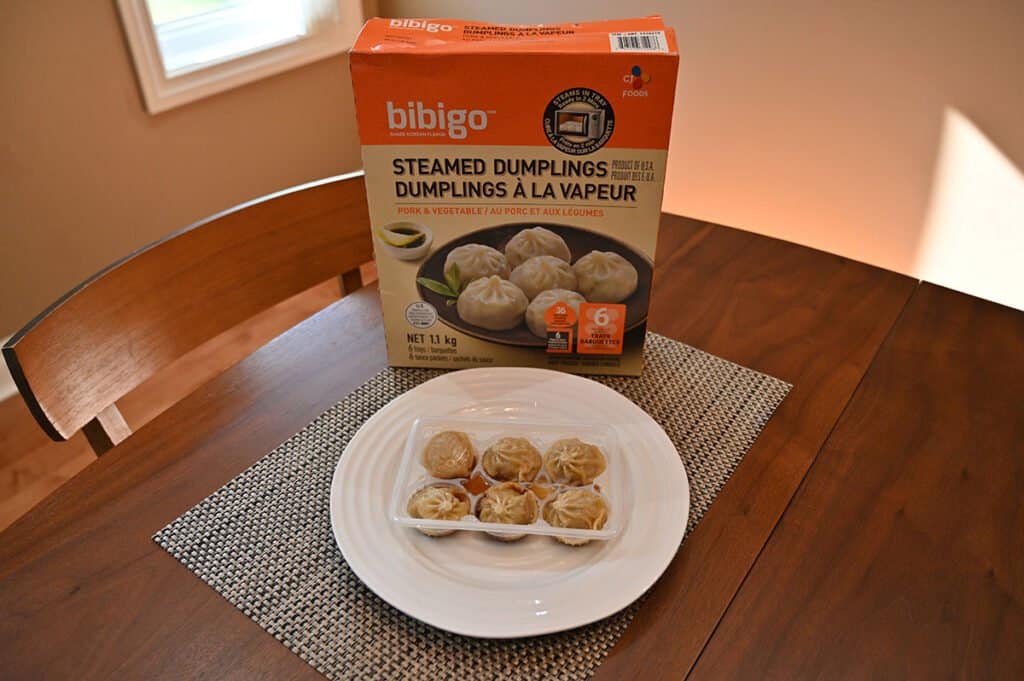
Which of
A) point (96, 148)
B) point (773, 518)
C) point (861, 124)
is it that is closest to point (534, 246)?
point (773, 518)

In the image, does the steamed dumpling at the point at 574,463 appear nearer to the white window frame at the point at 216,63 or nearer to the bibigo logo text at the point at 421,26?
the bibigo logo text at the point at 421,26

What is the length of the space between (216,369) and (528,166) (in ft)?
4.97

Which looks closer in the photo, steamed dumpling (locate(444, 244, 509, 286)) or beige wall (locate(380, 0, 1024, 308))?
steamed dumpling (locate(444, 244, 509, 286))

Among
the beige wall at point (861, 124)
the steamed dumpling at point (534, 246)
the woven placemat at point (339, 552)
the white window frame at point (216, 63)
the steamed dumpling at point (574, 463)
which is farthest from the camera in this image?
the white window frame at point (216, 63)

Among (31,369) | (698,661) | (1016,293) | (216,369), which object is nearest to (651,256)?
(698,661)

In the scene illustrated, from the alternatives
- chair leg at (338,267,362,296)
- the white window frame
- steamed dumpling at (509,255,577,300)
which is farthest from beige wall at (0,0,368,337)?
steamed dumpling at (509,255,577,300)

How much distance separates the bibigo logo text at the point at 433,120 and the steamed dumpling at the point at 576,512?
37 centimetres

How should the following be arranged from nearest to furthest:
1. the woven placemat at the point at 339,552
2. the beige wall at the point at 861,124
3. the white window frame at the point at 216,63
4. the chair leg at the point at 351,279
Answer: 1. the woven placemat at the point at 339,552
2. the chair leg at the point at 351,279
3. the beige wall at the point at 861,124
4. the white window frame at the point at 216,63

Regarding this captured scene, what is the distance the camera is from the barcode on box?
0.71 meters

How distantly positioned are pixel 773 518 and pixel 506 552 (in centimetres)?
25

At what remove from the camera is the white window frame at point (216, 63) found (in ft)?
5.83

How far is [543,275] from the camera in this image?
83 cm

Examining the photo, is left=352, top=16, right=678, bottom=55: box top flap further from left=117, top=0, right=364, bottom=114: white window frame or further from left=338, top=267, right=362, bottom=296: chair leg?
left=117, top=0, right=364, bottom=114: white window frame

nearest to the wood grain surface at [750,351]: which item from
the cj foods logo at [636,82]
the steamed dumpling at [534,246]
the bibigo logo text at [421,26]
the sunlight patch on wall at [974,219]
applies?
the steamed dumpling at [534,246]
